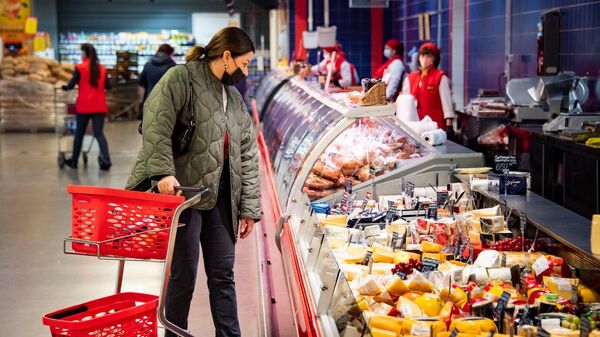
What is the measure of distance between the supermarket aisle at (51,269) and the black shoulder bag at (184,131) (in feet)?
4.47

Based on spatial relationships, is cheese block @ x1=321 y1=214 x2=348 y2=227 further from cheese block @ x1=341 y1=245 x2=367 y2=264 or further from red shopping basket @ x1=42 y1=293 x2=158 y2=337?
red shopping basket @ x1=42 y1=293 x2=158 y2=337

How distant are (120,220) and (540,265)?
4.98 feet

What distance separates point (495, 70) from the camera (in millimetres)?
10695

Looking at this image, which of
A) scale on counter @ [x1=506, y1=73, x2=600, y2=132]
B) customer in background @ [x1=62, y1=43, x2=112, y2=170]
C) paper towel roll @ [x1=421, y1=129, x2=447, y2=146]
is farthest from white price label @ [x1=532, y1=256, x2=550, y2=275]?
customer in background @ [x1=62, y1=43, x2=112, y2=170]

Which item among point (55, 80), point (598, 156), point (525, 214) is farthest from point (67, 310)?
point (55, 80)

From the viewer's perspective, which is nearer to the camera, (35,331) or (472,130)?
(35,331)

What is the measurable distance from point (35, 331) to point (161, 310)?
1934 millimetres

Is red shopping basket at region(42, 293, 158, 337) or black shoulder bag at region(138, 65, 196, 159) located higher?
black shoulder bag at region(138, 65, 196, 159)

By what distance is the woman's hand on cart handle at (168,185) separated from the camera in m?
3.75

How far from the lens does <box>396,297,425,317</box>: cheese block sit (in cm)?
303

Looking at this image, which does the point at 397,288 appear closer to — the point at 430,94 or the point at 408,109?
the point at 408,109

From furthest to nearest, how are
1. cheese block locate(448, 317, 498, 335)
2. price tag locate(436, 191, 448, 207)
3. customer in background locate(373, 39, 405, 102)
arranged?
customer in background locate(373, 39, 405, 102)
price tag locate(436, 191, 448, 207)
cheese block locate(448, 317, 498, 335)

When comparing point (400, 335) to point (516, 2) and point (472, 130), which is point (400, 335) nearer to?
point (472, 130)

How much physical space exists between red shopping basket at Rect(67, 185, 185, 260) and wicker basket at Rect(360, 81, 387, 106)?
2006 mm
